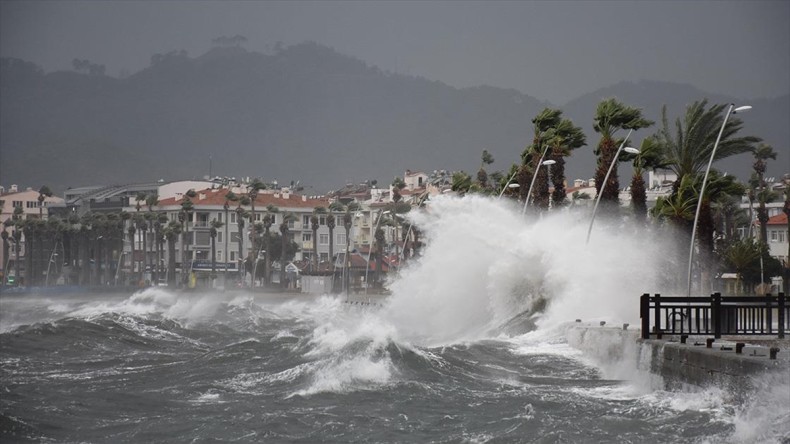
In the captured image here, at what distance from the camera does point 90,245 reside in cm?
16800

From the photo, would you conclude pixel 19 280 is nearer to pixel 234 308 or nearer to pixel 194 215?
pixel 194 215

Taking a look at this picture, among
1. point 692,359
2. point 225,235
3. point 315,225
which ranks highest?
point 315,225

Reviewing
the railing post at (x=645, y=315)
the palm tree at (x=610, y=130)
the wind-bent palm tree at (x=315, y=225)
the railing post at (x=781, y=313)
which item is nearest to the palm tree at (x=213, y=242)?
the wind-bent palm tree at (x=315, y=225)

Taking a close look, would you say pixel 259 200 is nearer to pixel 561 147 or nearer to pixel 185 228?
pixel 185 228

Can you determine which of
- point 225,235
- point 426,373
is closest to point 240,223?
point 225,235

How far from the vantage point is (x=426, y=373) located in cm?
2675

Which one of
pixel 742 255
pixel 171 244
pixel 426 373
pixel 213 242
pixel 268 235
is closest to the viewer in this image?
pixel 426 373

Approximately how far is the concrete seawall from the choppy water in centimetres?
33

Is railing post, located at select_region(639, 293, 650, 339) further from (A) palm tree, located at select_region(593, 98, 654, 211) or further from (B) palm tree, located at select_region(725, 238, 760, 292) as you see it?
(B) palm tree, located at select_region(725, 238, 760, 292)

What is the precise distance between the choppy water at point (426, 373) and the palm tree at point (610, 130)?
2.42 meters

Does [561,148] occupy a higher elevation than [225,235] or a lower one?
higher

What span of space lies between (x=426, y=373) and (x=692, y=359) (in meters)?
6.97

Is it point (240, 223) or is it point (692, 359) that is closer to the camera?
point (692, 359)

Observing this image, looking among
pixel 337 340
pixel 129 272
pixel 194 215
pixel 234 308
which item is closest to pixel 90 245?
pixel 129 272
